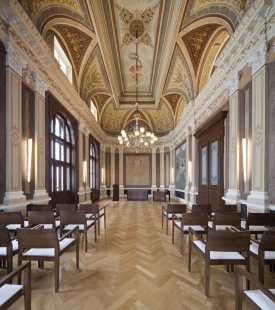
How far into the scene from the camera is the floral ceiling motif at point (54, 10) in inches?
178

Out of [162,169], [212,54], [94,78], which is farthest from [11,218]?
[162,169]

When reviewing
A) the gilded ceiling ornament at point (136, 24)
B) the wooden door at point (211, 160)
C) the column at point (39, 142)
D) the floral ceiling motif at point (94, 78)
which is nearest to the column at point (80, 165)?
the floral ceiling motif at point (94, 78)

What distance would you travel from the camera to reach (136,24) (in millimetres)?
6141

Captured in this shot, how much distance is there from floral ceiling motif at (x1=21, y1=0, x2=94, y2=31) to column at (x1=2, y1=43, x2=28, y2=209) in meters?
1.39

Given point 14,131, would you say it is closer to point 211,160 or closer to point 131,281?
point 131,281

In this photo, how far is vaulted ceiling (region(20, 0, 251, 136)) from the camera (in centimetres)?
498

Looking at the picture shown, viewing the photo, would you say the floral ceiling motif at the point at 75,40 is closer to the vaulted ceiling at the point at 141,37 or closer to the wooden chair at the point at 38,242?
the vaulted ceiling at the point at 141,37

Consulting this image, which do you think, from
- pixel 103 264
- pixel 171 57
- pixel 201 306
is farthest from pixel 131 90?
pixel 201 306

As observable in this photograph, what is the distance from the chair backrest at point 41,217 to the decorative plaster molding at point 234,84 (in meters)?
5.02

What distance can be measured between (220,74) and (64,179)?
6436 mm

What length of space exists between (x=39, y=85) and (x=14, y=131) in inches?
66.4

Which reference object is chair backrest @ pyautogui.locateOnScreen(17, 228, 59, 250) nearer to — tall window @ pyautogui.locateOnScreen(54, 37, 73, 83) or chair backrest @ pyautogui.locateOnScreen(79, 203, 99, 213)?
chair backrest @ pyautogui.locateOnScreen(79, 203, 99, 213)

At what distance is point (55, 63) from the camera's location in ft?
17.9

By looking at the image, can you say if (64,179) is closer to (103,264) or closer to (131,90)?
(103,264)
